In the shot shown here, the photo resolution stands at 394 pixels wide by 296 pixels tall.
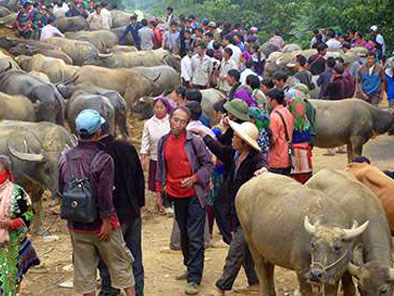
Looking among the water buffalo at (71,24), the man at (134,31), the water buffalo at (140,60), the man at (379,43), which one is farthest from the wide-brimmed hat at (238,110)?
the water buffalo at (71,24)

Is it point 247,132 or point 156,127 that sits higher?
point 247,132

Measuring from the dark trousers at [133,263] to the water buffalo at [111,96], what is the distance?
6.93 meters

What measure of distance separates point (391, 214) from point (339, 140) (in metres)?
4.60

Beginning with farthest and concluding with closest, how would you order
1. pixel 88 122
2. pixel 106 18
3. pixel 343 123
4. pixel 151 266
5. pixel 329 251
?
pixel 106 18 → pixel 343 123 → pixel 151 266 → pixel 88 122 → pixel 329 251

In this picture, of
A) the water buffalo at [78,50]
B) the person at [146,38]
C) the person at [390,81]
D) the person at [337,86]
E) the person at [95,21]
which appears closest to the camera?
the person at [337,86]

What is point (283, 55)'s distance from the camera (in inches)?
800

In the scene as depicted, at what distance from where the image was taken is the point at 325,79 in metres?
13.8

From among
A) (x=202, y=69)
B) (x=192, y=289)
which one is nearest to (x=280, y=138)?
(x=192, y=289)

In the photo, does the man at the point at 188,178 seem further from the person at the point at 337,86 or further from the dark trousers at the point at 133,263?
the person at the point at 337,86

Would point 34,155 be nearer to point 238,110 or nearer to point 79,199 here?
point 238,110

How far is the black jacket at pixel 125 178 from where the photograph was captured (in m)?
6.45

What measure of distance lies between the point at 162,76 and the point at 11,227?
41.5ft

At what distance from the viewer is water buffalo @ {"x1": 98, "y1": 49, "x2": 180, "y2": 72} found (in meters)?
20.1

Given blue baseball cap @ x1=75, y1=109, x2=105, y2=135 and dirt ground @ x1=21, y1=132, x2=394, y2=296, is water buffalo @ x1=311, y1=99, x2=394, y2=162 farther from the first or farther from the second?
blue baseball cap @ x1=75, y1=109, x2=105, y2=135
